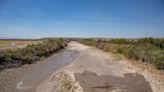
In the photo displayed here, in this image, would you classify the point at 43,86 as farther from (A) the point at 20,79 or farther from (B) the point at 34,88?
(A) the point at 20,79

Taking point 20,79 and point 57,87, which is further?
point 20,79

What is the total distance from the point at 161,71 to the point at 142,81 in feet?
12.0

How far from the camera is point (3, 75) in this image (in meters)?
18.1

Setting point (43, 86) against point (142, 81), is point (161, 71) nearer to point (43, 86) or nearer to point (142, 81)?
point (142, 81)

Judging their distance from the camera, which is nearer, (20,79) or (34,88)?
(34,88)

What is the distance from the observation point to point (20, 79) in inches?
668

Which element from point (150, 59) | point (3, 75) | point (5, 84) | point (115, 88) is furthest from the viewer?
point (150, 59)

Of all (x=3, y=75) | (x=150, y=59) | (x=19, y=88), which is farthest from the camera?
(x=150, y=59)

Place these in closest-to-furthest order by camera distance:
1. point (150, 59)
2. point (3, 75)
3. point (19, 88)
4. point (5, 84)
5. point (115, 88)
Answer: point (115, 88) < point (19, 88) < point (5, 84) < point (3, 75) < point (150, 59)

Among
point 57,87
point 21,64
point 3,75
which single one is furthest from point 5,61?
point 57,87

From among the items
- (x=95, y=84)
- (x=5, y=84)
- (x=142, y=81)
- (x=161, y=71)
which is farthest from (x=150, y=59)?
(x=5, y=84)

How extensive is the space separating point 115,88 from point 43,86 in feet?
14.5

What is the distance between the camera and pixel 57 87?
13.4 m

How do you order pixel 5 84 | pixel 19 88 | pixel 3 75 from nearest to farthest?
pixel 19 88, pixel 5 84, pixel 3 75
